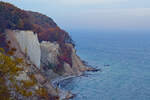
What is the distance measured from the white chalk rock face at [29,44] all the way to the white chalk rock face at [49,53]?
289 inches

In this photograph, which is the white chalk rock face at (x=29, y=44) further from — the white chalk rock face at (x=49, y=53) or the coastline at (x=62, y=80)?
the white chalk rock face at (x=49, y=53)

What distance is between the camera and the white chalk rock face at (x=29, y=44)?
150 ft

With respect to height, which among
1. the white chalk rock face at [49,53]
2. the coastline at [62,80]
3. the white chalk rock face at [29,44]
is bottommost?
the coastline at [62,80]

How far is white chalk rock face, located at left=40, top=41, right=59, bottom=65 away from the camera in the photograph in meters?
56.1

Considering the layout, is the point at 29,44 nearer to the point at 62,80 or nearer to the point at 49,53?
the point at 49,53

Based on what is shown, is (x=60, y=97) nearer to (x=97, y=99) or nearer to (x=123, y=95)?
(x=97, y=99)

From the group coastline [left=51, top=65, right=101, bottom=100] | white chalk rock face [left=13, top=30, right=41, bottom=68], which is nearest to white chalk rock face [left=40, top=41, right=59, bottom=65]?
coastline [left=51, top=65, right=101, bottom=100]

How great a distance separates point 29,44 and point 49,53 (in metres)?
10.5

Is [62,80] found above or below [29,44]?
below

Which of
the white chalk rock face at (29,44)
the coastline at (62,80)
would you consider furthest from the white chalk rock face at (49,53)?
the white chalk rock face at (29,44)

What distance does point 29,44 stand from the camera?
46.8m

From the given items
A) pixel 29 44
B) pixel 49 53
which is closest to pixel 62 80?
pixel 49 53

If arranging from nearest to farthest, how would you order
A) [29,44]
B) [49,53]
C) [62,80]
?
[29,44] → [62,80] → [49,53]

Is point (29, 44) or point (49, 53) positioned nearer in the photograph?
point (29, 44)
